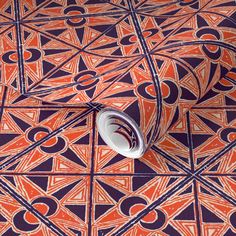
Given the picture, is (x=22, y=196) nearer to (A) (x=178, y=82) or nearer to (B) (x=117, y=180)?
(B) (x=117, y=180)

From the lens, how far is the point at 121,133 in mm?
1069

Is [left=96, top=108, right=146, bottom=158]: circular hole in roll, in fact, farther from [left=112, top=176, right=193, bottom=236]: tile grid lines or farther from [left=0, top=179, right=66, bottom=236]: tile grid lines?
[left=0, top=179, right=66, bottom=236]: tile grid lines

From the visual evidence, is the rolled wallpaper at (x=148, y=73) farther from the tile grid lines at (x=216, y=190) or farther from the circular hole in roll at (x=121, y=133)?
the tile grid lines at (x=216, y=190)

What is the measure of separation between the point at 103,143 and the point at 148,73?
17cm

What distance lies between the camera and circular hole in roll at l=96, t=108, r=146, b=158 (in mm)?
1047

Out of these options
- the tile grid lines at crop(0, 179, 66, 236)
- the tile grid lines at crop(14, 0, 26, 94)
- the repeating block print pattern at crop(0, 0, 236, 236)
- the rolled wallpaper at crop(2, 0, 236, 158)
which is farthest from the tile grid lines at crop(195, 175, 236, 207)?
the tile grid lines at crop(14, 0, 26, 94)

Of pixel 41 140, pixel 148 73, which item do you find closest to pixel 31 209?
pixel 41 140

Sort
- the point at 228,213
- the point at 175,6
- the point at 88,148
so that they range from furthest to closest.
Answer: the point at 175,6 < the point at 88,148 < the point at 228,213

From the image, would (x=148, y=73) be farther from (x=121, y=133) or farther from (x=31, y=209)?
(x=31, y=209)

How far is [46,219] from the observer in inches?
40.6

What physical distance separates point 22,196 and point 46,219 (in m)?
0.07

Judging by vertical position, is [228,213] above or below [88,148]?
below

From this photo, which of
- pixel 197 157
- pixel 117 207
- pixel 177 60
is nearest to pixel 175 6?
pixel 177 60

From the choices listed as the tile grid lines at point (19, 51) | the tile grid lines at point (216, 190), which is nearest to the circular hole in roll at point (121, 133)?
the tile grid lines at point (216, 190)
